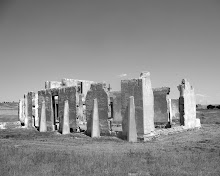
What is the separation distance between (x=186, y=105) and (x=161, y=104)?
10.3ft

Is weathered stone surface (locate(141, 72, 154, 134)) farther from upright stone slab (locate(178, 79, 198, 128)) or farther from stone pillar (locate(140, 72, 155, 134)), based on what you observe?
upright stone slab (locate(178, 79, 198, 128))

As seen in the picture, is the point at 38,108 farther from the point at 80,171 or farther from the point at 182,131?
the point at 80,171

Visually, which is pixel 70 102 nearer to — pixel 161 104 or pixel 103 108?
pixel 103 108

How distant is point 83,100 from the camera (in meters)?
22.0

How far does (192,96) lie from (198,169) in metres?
17.7

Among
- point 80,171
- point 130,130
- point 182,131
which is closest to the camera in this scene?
point 80,171

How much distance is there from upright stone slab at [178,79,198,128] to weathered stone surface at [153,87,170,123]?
221 centimetres

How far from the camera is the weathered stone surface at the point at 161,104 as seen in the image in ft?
84.7

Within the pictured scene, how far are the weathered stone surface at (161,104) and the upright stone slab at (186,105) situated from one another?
2.21 meters

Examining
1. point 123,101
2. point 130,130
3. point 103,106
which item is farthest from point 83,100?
point 130,130

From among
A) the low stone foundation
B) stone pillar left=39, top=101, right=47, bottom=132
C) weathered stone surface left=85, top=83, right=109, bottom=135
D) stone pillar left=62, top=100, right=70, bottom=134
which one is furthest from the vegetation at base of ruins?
stone pillar left=39, top=101, right=47, bottom=132

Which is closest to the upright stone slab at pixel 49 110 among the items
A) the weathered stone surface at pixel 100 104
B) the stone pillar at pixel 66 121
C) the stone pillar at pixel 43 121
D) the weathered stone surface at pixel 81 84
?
the stone pillar at pixel 43 121

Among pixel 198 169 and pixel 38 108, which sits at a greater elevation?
pixel 38 108

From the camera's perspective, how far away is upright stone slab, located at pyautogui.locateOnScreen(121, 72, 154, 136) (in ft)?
54.9
